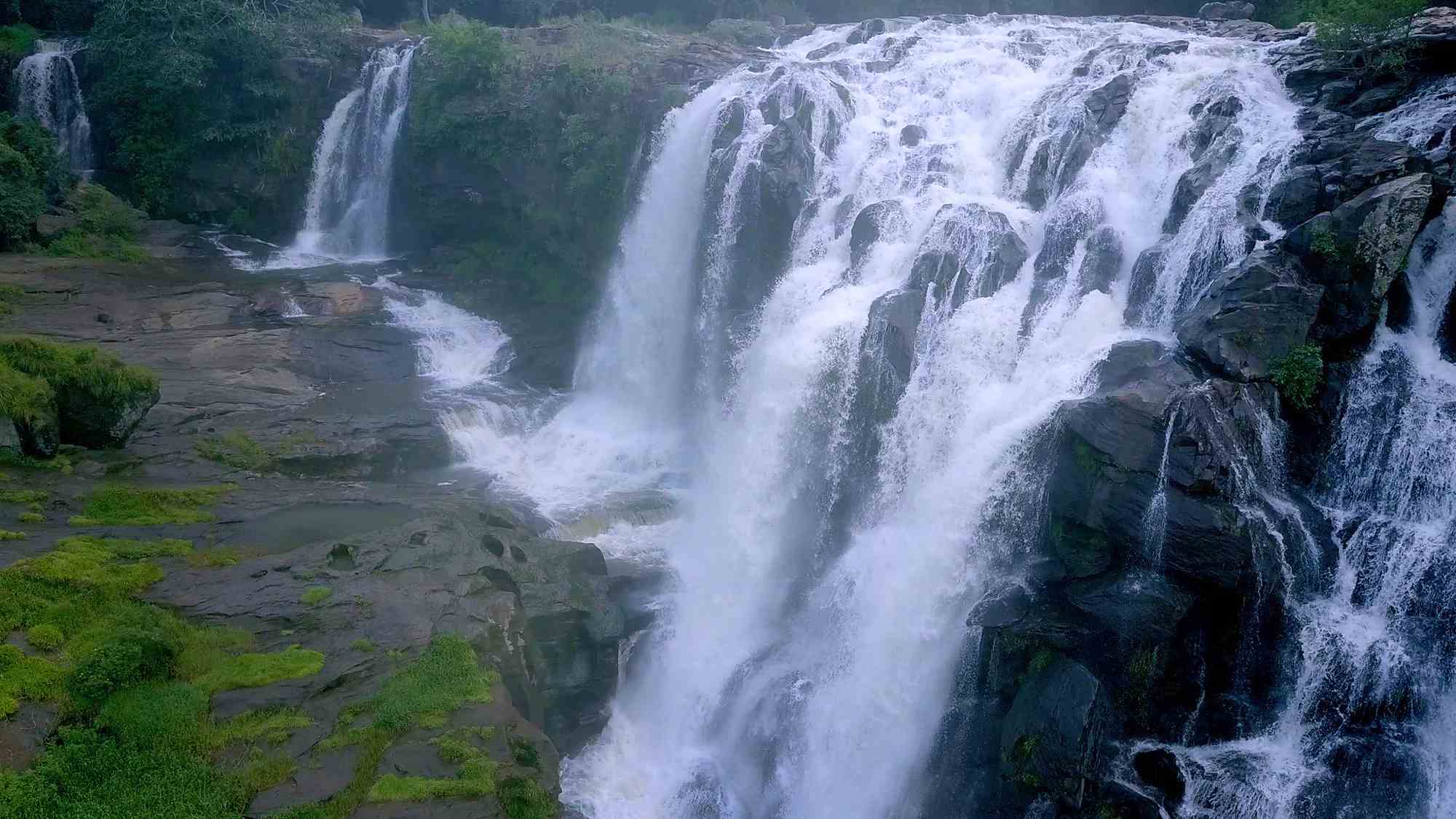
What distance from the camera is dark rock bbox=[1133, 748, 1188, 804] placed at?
1289cm

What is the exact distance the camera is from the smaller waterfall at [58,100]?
33.0 metres

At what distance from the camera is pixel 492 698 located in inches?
520

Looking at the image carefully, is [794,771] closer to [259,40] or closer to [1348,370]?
[1348,370]

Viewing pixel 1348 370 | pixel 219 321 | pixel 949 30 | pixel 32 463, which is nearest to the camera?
pixel 1348 370

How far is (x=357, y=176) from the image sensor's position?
32406 mm

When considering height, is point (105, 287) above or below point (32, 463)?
above

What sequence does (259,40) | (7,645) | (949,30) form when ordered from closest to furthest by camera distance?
(7,645) → (949,30) → (259,40)

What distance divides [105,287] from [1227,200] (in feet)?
89.7

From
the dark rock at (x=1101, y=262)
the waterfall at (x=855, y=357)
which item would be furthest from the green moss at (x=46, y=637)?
the dark rock at (x=1101, y=262)

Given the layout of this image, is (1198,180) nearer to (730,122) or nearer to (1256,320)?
(1256,320)

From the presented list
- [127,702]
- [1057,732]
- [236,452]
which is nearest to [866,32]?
[236,452]

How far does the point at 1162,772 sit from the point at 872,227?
500 inches

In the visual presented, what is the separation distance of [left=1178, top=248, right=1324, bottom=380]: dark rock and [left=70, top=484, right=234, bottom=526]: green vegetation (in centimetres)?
1716

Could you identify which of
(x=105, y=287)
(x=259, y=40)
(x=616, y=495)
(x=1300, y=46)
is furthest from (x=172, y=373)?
(x=1300, y=46)
